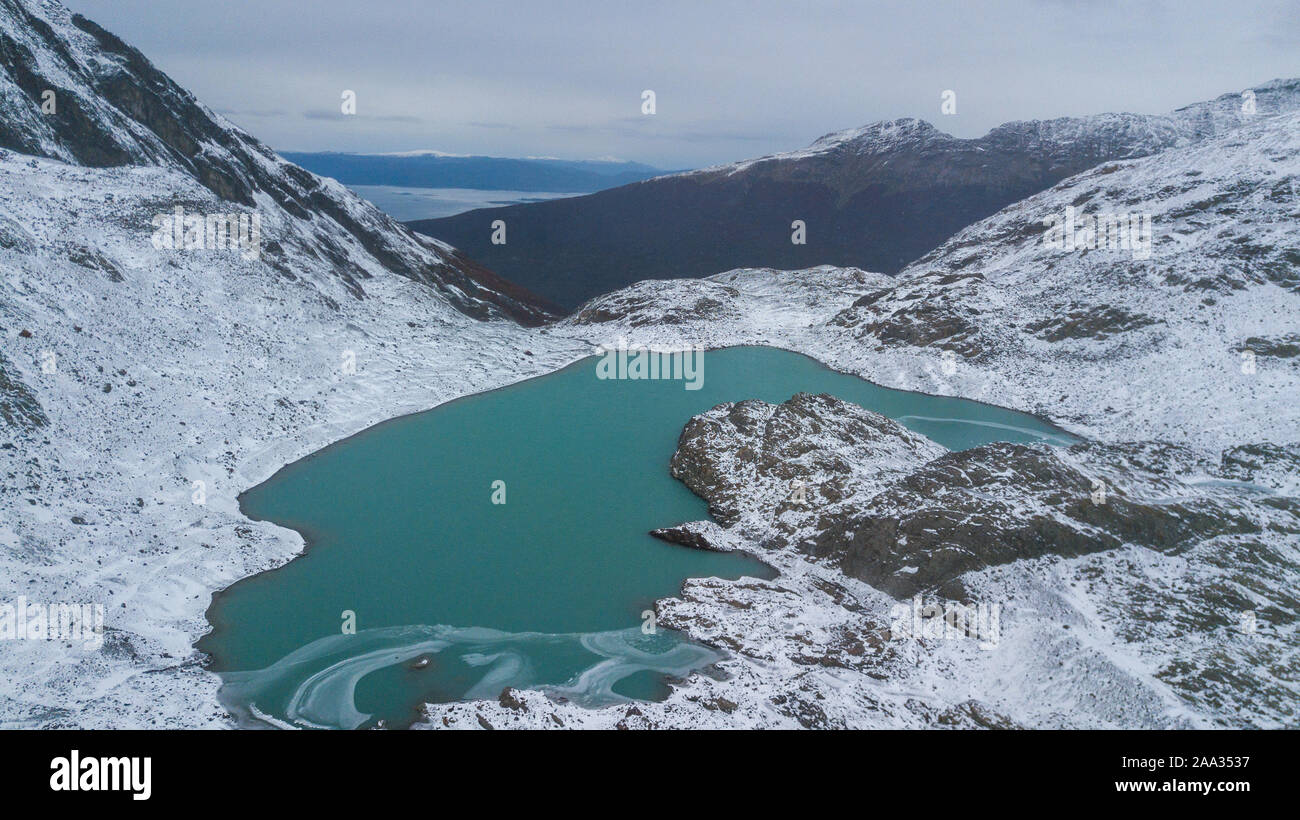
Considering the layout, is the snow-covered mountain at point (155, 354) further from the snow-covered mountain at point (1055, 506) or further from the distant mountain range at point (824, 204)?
the distant mountain range at point (824, 204)

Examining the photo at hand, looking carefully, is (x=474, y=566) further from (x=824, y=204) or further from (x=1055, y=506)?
(x=824, y=204)

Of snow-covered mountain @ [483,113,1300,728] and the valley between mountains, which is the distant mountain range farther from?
snow-covered mountain @ [483,113,1300,728]

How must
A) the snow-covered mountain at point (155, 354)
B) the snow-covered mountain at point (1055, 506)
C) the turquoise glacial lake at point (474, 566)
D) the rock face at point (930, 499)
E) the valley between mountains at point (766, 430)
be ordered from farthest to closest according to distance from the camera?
the rock face at point (930, 499) → the snow-covered mountain at point (155, 354) → the turquoise glacial lake at point (474, 566) → the valley between mountains at point (766, 430) → the snow-covered mountain at point (1055, 506)

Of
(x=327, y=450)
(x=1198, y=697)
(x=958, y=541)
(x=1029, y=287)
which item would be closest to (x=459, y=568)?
(x=327, y=450)

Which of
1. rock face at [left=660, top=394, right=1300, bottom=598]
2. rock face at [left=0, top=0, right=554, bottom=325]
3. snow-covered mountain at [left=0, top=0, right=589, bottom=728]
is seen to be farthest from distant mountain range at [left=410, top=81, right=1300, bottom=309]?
rock face at [left=660, top=394, right=1300, bottom=598]

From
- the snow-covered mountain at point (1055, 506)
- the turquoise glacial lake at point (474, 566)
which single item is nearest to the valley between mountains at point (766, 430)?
the snow-covered mountain at point (1055, 506)
